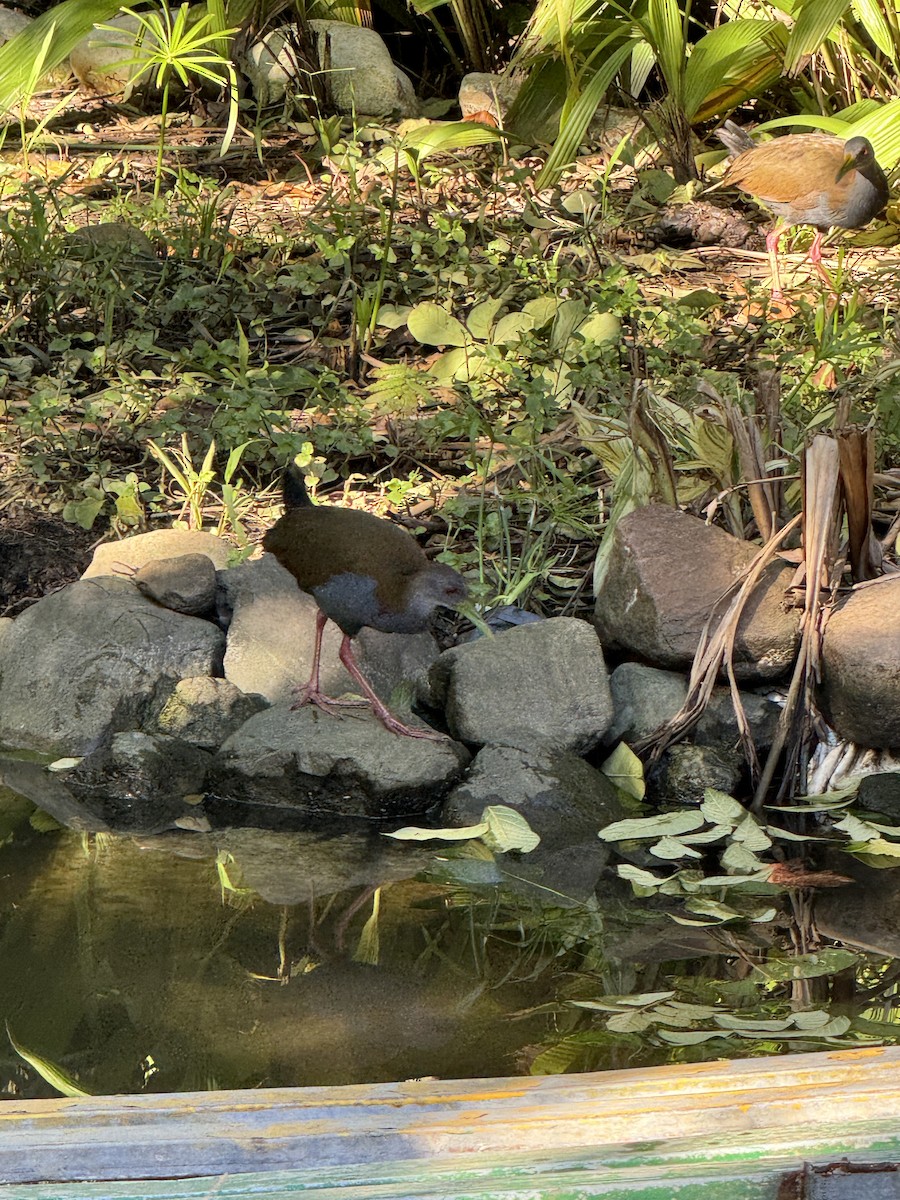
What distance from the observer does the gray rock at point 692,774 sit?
3922 mm

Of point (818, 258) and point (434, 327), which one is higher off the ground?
point (434, 327)

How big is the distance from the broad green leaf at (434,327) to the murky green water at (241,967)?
246 centimetres

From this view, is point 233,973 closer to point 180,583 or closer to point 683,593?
point 180,583

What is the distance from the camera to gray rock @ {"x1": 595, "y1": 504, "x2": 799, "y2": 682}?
4074 millimetres

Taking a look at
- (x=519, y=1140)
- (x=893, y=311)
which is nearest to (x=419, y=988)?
(x=519, y=1140)

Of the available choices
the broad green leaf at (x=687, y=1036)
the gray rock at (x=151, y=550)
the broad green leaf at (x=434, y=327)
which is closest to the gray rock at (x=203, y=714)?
the gray rock at (x=151, y=550)

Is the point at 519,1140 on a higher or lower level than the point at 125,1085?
higher

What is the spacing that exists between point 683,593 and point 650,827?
750mm

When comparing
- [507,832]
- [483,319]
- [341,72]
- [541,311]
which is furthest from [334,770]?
[341,72]

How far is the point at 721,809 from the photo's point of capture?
149 inches

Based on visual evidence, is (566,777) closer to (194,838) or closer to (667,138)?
(194,838)

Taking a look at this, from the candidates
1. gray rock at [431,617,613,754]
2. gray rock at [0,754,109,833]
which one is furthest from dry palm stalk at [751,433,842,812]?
gray rock at [0,754,109,833]

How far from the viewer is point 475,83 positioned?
27.0 ft

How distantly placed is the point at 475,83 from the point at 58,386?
145 inches
